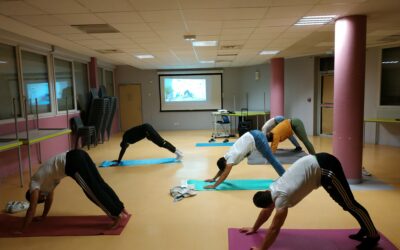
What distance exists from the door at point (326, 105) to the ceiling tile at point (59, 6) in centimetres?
766

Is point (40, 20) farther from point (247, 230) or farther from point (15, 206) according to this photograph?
point (247, 230)

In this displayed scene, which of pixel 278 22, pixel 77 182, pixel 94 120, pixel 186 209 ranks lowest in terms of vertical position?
pixel 186 209

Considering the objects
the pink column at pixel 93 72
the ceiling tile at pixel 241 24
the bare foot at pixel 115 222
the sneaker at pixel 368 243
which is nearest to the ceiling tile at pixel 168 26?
the ceiling tile at pixel 241 24

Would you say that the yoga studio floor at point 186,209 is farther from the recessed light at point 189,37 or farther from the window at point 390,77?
the recessed light at point 189,37

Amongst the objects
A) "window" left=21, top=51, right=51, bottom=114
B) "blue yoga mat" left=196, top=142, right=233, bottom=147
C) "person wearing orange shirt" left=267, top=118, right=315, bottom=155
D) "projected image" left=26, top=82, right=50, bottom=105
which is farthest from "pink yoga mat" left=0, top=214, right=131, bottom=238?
"blue yoga mat" left=196, top=142, right=233, bottom=147

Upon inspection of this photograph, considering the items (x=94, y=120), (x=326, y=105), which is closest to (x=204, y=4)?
(x=94, y=120)

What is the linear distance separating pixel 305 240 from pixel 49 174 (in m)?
2.73

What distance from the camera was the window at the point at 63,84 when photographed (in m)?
7.36

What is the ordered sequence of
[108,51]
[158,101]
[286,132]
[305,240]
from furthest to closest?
1. [158,101]
2. [108,51]
3. [286,132]
4. [305,240]

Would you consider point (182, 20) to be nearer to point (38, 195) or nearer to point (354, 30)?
point (354, 30)

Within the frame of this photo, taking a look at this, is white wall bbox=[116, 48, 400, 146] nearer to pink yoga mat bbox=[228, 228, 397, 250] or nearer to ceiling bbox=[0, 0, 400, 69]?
ceiling bbox=[0, 0, 400, 69]

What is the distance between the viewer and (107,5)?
362cm

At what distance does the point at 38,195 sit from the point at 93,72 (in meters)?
6.42

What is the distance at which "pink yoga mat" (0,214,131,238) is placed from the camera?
3.14m
